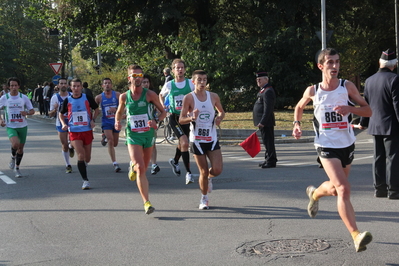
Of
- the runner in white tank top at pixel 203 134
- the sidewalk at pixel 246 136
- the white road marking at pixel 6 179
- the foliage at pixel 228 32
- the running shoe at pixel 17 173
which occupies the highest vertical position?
the foliage at pixel 228 32

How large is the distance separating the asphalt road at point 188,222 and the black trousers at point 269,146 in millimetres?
344

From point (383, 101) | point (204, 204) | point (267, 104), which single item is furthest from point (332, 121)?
point (267, 104)

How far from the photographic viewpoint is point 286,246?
594 centimetres

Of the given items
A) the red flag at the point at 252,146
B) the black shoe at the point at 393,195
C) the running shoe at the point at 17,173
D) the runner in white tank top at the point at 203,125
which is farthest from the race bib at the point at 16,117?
the black shoe at the point at 393,195

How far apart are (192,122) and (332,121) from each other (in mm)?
2405

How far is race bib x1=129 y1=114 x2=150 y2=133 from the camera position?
811 cm

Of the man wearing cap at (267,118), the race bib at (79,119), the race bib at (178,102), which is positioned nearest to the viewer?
the race bib at (79,119)

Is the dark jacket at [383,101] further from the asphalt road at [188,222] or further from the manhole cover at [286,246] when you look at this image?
the manhole cover at [286,246]

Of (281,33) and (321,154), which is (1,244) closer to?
(321,154)

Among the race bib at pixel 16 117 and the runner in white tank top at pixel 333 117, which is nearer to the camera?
the runner in white tank top at pixel 333 117

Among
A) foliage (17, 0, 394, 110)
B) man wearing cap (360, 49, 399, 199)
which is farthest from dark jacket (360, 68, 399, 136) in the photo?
foliage (17, 0, 394, 110)

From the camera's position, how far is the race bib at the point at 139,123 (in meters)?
8.11

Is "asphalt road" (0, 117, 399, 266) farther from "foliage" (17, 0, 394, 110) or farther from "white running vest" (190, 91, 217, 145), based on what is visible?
"foliage" (17, 0, 394, 110)

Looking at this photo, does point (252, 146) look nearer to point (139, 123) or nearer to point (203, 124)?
point (203, 124)
